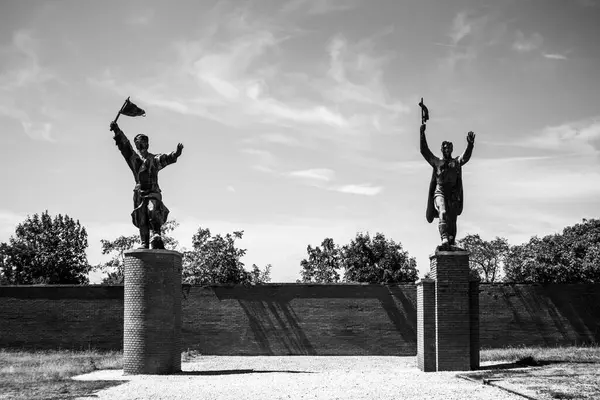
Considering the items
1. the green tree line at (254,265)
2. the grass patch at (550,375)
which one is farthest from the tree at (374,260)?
the grass patch at (550,375)

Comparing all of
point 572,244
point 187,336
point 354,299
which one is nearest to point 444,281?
point 354,299

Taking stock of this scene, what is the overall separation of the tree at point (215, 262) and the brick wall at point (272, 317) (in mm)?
15868

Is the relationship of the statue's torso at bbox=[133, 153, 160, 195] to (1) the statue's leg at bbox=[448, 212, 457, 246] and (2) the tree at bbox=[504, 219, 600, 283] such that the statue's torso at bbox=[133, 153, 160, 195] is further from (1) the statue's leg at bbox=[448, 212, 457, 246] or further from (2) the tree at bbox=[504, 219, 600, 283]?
(2) the tree at bbox=[504, 219, 600, 283]

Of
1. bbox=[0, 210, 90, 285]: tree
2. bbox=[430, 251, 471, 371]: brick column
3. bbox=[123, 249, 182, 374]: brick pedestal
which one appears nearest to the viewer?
bbox=[430, 251, 471, 371]: brick column

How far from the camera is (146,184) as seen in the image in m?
17.2

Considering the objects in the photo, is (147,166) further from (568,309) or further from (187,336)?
(568,309)

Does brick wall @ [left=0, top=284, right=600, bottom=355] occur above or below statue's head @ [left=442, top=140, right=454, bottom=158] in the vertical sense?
below

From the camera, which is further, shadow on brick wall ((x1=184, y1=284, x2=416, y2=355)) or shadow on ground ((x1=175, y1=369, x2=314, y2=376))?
shadow on brick wall ((x1=184, y1=284, x2=416, y2=355))

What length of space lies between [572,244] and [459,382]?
36456mm

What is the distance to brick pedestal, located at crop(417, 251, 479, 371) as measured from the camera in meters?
16.2

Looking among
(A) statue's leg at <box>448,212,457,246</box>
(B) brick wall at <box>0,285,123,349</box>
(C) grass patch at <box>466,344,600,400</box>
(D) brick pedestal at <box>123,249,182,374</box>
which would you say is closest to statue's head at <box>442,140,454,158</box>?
(A) statue's leg at <box>448,212,457,246</box>

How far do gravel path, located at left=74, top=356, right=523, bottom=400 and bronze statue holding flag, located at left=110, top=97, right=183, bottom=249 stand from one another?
10.6 feet

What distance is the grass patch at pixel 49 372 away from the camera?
1294cm

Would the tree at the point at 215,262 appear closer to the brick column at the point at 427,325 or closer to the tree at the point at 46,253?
the tree at the point at 46,253
